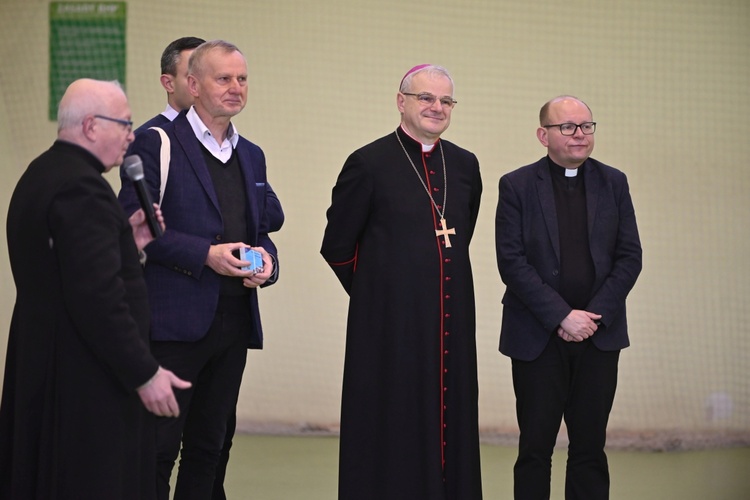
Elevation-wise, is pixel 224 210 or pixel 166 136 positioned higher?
pixel 166 136

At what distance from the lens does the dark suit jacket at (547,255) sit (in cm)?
353

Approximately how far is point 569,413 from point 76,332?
1950 mm

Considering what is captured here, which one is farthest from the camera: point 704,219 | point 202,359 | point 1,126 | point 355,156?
point 1,126

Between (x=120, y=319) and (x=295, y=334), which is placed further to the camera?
(x=295, y=334)

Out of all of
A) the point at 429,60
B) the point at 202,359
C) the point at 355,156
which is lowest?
the point at 202,359

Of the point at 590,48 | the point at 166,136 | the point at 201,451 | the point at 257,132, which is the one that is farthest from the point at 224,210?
the point at 590,48

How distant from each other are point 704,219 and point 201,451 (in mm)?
3696

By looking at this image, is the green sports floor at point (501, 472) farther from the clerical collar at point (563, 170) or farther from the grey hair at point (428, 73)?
the grey hair at point (428, 73)

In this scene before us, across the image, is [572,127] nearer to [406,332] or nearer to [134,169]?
[406,332]

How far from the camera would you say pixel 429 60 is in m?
5.97

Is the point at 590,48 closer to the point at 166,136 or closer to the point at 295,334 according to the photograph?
the point at 295,334

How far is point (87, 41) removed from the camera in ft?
20.2

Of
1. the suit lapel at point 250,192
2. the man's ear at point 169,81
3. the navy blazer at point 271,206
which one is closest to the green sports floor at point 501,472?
the navy blazer at point 271,206

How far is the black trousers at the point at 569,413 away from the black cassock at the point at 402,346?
28 cm
